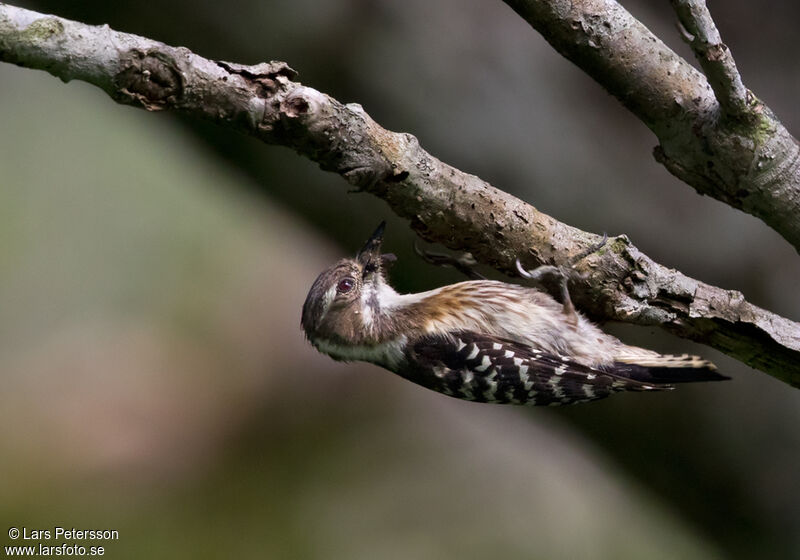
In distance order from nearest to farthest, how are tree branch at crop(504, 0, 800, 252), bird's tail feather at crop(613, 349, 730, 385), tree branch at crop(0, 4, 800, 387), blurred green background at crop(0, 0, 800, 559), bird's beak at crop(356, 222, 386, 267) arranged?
1. tree branch at crop(0, 4, 800, 387)
2. tree branch at crop(504, 0, 800, 252)
3. bird's tail feather at crop(613, 349, 730, 385)
4. bird's beak at crop(356, 222, 386, 267)
5. blurred green background at crop(0, 0, 800, 559)

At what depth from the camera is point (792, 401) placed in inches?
125

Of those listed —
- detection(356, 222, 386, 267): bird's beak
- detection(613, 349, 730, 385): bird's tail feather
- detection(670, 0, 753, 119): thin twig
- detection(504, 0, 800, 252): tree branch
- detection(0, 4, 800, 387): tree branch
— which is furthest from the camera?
detection(356, 222, 386, 267): bird's beak

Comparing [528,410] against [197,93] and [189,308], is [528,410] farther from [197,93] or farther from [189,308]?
[197,93]

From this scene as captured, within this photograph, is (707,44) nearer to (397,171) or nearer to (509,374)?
(397,171)

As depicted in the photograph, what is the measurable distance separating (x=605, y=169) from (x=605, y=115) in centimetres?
24

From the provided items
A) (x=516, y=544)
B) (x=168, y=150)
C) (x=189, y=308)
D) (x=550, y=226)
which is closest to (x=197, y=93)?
(x=550, y=226)

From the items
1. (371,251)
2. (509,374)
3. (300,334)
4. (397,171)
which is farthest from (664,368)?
(300,334)

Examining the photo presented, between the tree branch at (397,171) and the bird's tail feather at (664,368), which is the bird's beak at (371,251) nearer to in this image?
the tree branch at (397,171)

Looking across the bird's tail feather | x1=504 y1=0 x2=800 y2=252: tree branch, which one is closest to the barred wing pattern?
the bird's tail feather

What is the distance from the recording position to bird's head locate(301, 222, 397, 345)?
243 centimetres

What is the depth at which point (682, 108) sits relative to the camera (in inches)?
77.5

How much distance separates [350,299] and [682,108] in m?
1.19

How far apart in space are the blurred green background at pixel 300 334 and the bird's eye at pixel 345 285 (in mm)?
518

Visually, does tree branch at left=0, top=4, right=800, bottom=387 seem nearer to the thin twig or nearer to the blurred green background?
the thin twig
